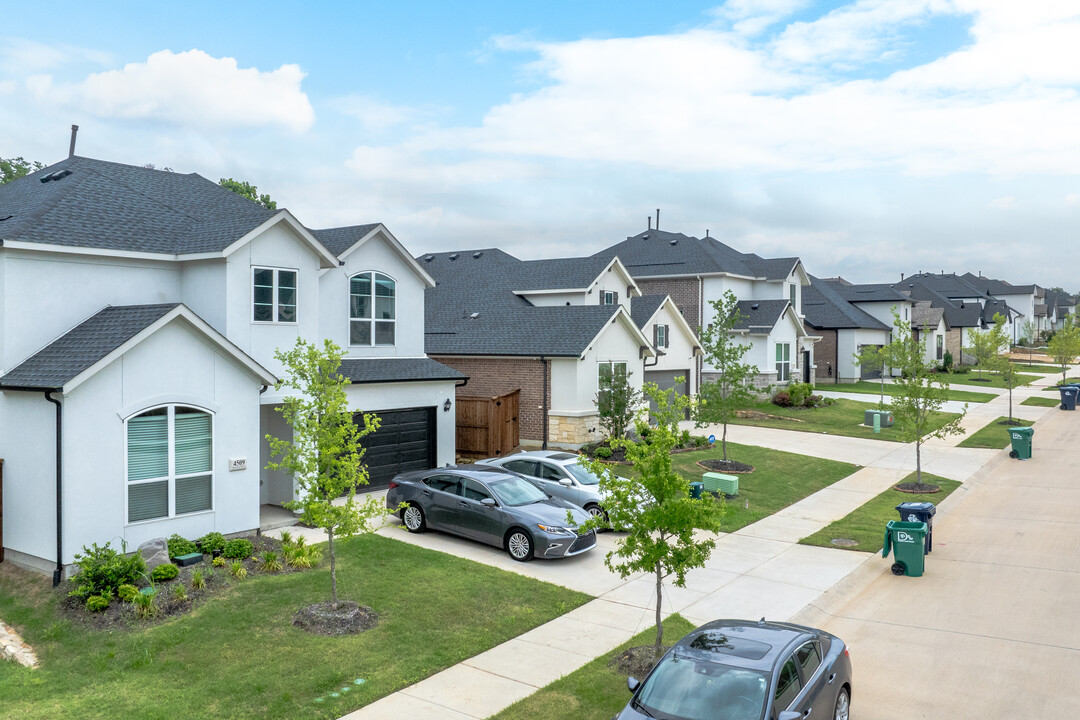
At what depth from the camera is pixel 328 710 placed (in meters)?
8.31

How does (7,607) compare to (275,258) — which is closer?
(7,607)

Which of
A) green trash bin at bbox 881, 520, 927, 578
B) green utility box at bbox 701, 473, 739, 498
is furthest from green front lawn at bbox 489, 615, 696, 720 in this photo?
green utility box at bbox 701, 473, 739, 498

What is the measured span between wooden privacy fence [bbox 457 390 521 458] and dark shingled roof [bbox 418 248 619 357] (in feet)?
9.36

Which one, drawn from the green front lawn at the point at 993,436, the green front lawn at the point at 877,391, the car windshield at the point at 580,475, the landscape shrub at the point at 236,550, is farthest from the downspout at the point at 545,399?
the green front lawn at the point at 877,391

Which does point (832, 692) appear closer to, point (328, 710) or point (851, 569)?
point (328, 710)

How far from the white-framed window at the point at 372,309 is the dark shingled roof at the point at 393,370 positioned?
530 mm

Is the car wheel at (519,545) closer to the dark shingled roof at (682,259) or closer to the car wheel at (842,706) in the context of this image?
the car wheel at (842,706)

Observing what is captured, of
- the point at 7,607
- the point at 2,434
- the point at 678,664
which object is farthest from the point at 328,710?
the point at 2,434

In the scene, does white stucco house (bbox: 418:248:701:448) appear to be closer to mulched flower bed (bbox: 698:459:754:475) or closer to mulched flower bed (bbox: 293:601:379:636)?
mulched flower bed (bbox: 698:459:754:475)

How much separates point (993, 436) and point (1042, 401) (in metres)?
15.9

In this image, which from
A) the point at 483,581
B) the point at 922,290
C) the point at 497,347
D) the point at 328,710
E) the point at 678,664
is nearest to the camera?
the point at 678,664

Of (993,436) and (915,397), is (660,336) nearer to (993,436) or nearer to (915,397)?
(915,397)

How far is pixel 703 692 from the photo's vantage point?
6613 millimetres

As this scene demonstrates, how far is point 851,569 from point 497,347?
14971 mm
